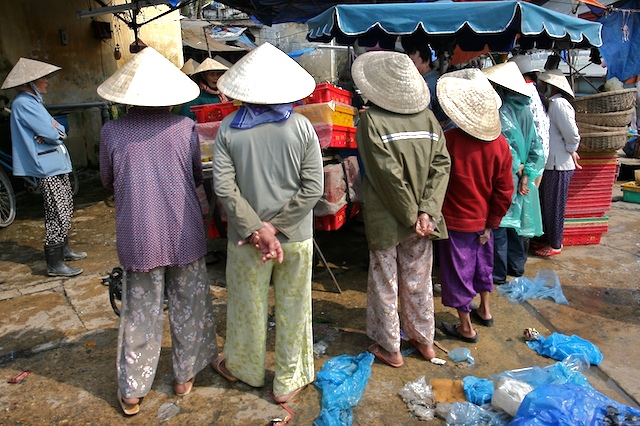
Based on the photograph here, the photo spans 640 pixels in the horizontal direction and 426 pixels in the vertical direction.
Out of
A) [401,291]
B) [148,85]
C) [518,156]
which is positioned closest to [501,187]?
[401,291]

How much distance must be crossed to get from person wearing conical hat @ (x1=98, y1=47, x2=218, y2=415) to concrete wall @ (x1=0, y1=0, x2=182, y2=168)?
5.79 metres

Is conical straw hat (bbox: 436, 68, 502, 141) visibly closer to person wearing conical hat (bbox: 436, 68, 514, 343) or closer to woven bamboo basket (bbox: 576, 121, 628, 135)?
person wearing conical hat (bbox: 436, 68, 514, 343)

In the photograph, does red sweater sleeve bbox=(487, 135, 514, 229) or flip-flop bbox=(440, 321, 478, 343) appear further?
flip-flop bbox=(440, 321, 478, 343)

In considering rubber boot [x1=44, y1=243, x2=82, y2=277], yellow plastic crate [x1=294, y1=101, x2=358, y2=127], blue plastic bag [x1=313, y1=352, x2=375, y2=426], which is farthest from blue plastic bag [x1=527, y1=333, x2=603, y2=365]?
rubber boot [x1=44, y1=243, x2=82, y2=277]

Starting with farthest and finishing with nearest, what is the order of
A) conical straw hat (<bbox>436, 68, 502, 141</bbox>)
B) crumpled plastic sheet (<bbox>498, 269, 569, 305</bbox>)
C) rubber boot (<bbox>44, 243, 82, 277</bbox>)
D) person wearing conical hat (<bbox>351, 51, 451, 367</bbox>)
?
rubber boot (<bbox>44, 243, 82, 277</bbox>) → crumpled plastic sheet (<bbox>498, 269, 569, 305</bbox>) → conical straw hat (<bbox>436, 68, 502, 141</bbox>) → person wearing conical hat (<bbox>351, 51, 451, 367</bbox>)

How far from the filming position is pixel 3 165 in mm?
6508

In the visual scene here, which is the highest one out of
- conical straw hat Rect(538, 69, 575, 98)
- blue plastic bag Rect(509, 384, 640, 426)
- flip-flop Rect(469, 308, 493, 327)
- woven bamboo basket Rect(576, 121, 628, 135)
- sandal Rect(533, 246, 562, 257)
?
conical straw hat Rect(538, 69, 575, 98)

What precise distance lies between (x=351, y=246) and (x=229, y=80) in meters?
3.15

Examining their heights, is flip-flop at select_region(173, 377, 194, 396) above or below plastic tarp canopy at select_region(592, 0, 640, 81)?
below

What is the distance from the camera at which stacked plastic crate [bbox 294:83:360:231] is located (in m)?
3.66

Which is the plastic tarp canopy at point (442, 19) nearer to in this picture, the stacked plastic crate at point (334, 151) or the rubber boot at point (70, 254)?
the stacked plastic crate at point (334, 151)

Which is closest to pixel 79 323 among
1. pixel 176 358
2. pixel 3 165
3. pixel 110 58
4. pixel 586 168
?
pixel 176 358

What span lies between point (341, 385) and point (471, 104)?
1.93 metres

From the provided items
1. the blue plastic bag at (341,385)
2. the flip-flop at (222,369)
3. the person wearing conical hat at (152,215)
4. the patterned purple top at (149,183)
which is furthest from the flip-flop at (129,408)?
the blue plastic bag at (341,385)
